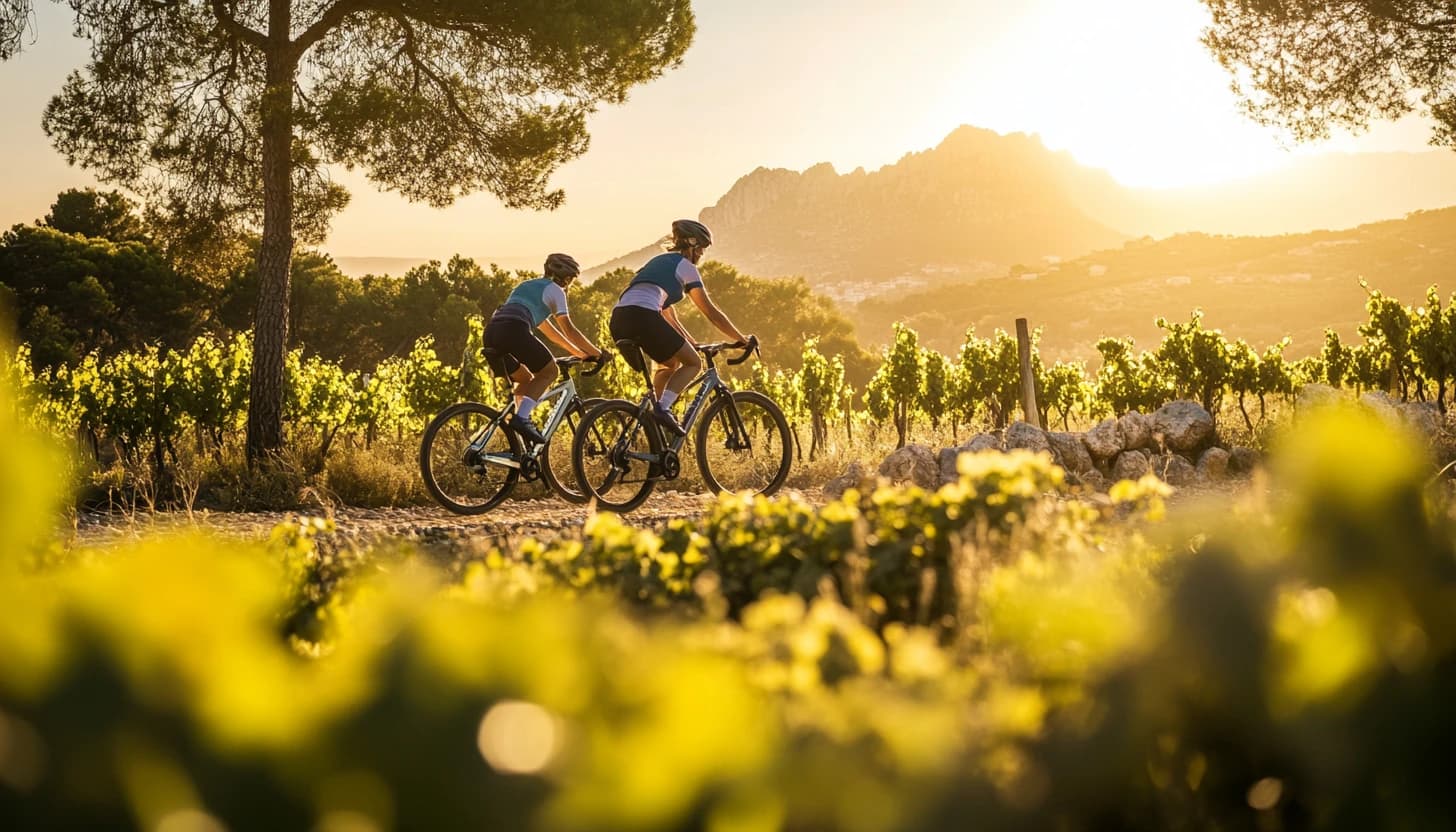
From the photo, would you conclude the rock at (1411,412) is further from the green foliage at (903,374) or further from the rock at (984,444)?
the green foliage at (903,374)

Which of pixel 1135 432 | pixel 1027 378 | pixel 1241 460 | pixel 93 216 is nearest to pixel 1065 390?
pixel 1027 378

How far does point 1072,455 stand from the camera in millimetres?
9164

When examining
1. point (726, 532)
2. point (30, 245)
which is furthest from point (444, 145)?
point (30, 245)

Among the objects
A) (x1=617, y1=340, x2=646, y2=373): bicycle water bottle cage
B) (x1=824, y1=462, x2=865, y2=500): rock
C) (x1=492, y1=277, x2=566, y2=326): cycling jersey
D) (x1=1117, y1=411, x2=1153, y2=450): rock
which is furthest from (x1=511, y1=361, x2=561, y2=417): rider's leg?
(x1=1117, y1=411, x2=1153, y2=450): rock

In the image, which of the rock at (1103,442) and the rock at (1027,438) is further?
the rock at (1103,442)

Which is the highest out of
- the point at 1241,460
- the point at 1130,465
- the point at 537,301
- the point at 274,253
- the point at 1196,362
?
the point at 274,253

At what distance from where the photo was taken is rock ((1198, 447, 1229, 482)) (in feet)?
30.6

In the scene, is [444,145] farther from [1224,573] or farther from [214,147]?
[1224,573]

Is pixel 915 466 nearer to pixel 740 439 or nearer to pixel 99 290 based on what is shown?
pixel 740 439

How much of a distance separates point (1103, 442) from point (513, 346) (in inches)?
220

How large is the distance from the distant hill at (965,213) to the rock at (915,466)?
274 ft

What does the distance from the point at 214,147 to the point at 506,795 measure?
13.4 meters

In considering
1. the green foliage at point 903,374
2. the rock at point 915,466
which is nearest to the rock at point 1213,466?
the rock at point 915,466

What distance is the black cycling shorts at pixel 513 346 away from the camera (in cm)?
711
